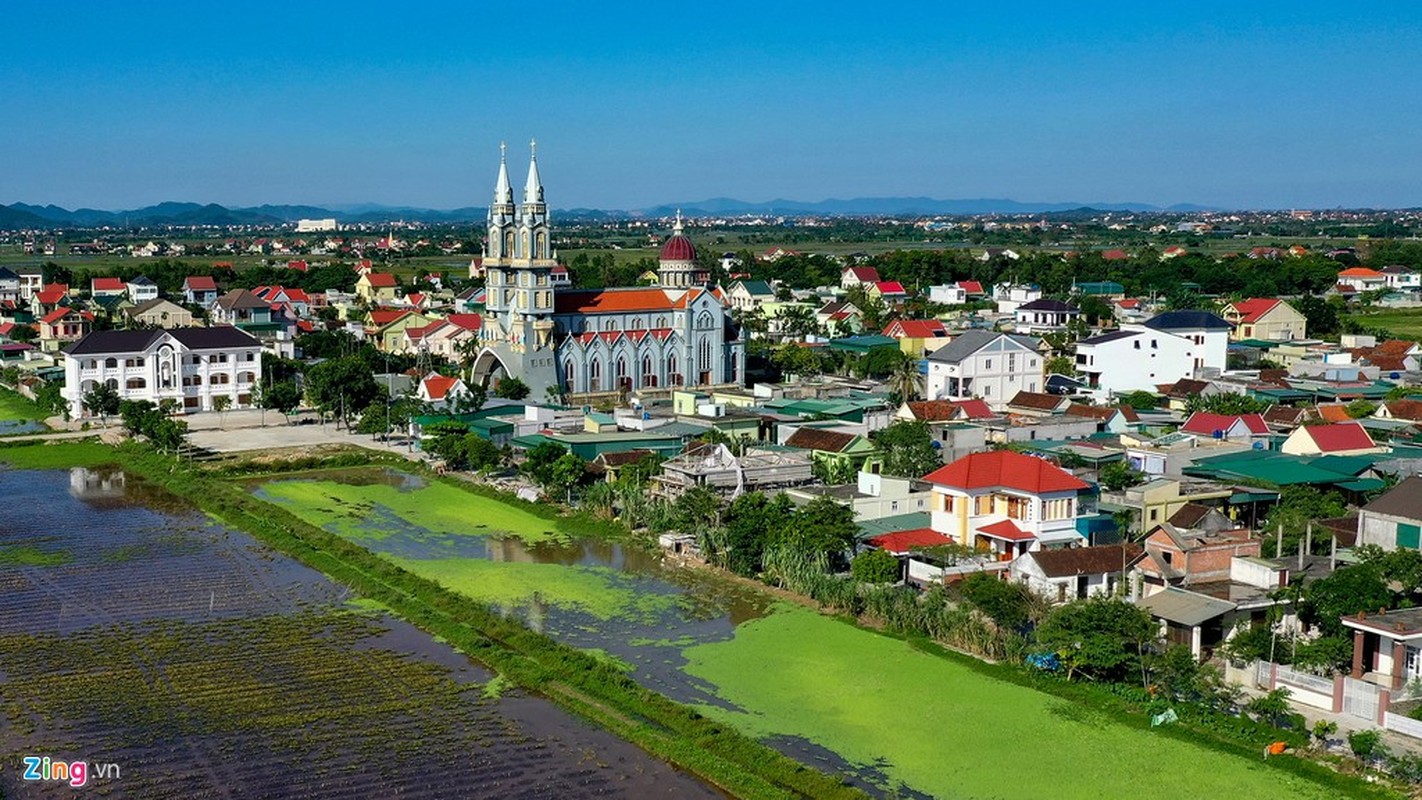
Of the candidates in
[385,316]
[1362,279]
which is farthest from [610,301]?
[1362,279]

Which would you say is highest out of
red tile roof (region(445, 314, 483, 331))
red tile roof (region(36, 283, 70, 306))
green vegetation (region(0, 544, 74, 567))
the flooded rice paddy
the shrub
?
red tile roof (region(36, 283, 70, 306))

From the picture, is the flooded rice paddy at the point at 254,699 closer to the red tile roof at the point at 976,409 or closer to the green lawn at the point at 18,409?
the red tile roof at the point at 976,409

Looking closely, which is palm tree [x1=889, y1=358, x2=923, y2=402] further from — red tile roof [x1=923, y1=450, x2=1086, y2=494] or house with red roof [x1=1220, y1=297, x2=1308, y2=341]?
house with red roof [x1=1220, y1=297, x2=1308, y2=341]

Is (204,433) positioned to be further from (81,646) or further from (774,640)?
(774,640)

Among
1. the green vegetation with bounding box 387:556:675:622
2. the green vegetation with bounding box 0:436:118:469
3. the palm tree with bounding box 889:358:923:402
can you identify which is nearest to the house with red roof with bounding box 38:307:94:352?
the green vegetation with bounding box 0:436:118:469

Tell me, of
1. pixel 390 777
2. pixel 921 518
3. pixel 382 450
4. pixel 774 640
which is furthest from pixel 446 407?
pixel 390 777

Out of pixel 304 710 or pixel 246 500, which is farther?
pixel 246 500
